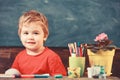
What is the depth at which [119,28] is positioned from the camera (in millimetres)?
2385

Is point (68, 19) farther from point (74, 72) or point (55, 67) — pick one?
point (74, 72)

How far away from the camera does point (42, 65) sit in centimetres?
193

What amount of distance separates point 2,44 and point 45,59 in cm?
53

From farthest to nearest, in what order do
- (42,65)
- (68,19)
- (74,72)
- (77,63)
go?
(68,19)
(42,65)
(77,63)
(74,72)

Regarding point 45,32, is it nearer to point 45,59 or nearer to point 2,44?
point 45,59

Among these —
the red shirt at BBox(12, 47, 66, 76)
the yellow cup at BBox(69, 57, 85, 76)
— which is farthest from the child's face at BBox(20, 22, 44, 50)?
the yellow cup at BBox(69, 57, 85, 76)

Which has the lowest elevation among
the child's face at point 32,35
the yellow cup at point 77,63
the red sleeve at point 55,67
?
the red sleeve at point 55,67

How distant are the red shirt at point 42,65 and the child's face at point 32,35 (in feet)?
0.25

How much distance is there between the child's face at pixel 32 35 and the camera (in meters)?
1.95

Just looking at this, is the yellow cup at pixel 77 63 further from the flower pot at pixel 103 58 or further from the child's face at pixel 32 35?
the child's face at pixel 32 35

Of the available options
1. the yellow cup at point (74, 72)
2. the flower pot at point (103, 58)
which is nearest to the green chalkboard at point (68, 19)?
the flower pot at point (103, 58)

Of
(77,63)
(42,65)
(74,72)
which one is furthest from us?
(42,65)

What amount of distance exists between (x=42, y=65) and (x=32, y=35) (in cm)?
22

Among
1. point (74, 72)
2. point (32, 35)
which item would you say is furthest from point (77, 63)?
point (32, 35)
